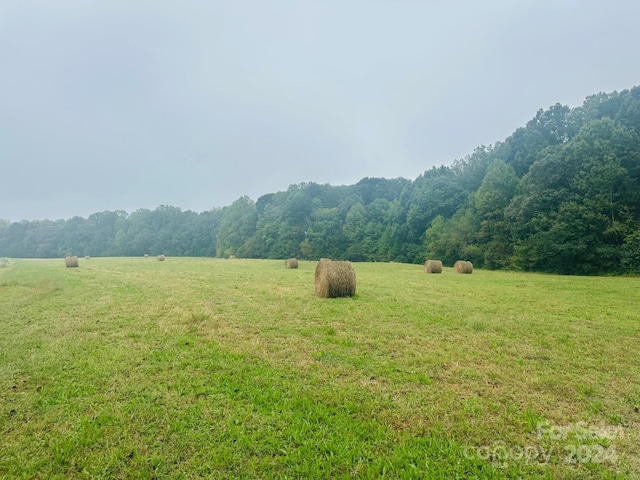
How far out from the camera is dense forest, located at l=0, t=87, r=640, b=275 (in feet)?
81.4

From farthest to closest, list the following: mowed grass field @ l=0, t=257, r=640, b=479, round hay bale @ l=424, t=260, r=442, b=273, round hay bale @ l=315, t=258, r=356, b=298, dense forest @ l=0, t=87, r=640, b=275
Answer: dense forest @ l=0, t=87, r=640, b=275
round hay bale @ l=424, t=260, r=442, b=273
round hay bale @ l=315, t=258, r=356, b=298
mowed grass field @ l=0, t=257, r=640, b=479

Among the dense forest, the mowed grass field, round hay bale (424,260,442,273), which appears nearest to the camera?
the mowed grass field

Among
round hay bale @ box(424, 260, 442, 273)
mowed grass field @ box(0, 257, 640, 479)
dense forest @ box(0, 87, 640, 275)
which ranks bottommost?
mowed grass field @ box(0, 257, 640, 479)

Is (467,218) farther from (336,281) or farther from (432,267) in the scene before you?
(336,281)

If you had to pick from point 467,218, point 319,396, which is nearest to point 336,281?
point 319,396

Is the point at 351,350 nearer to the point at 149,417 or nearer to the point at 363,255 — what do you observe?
the point at 149,417

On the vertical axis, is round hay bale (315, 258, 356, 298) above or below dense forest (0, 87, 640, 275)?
below

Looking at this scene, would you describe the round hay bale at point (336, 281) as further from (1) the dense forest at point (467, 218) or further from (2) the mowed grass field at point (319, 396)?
(1) the dense forest at point (467, 218)

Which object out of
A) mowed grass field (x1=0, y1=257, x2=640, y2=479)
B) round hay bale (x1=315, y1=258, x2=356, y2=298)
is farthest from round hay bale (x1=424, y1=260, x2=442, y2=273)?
mowed grass field (x1=0, y1=257, x2=640, y2=479)

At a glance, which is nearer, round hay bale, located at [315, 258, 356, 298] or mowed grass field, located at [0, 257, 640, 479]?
mowed grass field, located at [0, 257, 640, 479]

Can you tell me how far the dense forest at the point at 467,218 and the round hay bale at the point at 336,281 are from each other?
2354cm

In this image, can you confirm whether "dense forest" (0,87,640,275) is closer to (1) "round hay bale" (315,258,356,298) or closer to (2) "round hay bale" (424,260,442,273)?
(2) "round hay bale" (424,260,442,273)

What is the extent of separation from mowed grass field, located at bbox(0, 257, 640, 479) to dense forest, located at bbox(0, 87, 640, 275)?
2210 centimetres

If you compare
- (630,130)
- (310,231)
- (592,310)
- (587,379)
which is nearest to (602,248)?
(630,130)
